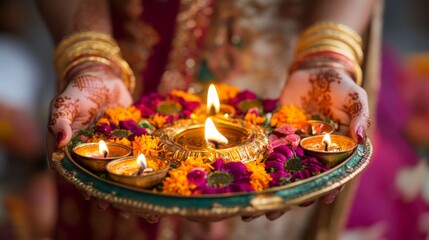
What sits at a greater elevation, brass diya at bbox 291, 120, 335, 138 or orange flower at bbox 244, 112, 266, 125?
orange flower at bbox 244, 112, 266, 125

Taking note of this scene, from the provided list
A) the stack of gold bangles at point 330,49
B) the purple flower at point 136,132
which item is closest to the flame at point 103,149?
the purple flower at point 136,132

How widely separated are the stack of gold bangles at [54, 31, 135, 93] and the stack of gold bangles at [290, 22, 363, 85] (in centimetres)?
43

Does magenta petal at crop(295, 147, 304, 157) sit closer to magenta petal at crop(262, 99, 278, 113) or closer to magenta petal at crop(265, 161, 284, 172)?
magenta petal at crop(265, 161, 284, 172)

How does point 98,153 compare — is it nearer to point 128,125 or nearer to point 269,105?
point 128,125

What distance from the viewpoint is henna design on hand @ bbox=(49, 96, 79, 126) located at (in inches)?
46.8

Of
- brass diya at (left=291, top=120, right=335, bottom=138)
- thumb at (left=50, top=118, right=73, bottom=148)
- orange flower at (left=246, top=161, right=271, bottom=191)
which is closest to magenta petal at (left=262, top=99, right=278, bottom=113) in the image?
brass diya at (left=291, top=120, right=335, bottom=138)

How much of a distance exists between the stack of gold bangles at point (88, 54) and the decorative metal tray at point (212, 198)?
0.52 metres

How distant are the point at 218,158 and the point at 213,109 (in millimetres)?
206

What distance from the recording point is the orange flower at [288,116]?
4.14ft

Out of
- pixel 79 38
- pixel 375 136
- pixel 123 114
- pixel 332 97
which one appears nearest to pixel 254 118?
pixel 332 97

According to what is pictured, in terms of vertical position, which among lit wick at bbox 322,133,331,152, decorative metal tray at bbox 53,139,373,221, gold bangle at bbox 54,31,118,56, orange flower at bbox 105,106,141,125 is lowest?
decorative metal tray at bbox 53,139,373,221

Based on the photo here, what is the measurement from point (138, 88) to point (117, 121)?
0.49 meters

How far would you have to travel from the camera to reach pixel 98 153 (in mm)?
1120

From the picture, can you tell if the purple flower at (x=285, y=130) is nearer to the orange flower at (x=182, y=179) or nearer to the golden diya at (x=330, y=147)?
the golden diya at (x=330, y=147)
